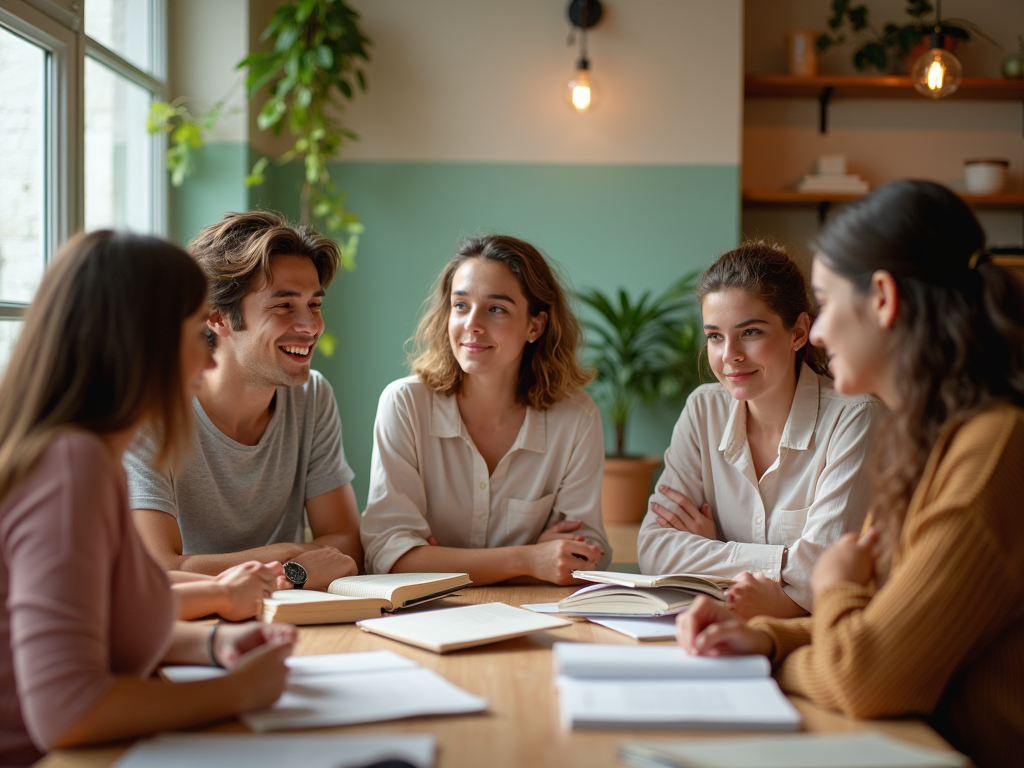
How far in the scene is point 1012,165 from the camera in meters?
4.60

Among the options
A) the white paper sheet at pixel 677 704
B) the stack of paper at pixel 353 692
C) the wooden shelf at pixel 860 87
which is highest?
the wooden shelf at pixel 860 87

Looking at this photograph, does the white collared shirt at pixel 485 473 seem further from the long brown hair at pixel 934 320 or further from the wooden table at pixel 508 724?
the long brown hair at pixel 934 320

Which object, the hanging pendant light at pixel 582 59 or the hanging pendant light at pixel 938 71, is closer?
the hanging pendant light at pixel 938 71

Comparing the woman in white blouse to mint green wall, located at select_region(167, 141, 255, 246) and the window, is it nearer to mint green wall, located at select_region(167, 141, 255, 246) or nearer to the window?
the window

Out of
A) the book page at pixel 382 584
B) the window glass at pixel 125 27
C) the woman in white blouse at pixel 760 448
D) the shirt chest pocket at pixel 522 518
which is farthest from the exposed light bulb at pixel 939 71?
the window glass at pixel 125 27

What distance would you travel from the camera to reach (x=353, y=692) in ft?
3.87

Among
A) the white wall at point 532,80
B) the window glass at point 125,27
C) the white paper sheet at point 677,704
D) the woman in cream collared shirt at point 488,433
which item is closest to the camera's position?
the white paper sheet at point 677,704

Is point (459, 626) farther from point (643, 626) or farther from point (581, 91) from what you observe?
point (581, 91)

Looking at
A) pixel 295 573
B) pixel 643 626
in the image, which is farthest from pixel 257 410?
pixel 643 626

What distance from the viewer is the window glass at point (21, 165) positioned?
8.73ft

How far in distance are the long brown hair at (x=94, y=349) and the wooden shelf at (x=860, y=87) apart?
3775mm

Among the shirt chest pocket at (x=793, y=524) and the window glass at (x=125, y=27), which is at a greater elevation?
the window glass at (x=125, y=27)

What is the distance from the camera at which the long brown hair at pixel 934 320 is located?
3.92 ft

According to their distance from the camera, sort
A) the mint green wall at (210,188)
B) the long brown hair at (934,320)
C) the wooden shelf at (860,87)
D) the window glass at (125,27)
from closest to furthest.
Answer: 1. the long brown hair at (934,320)
2. the window glass at (125,27)
3. the mint green wall at (210,188)
4. the wooden shelf at (860,87)
